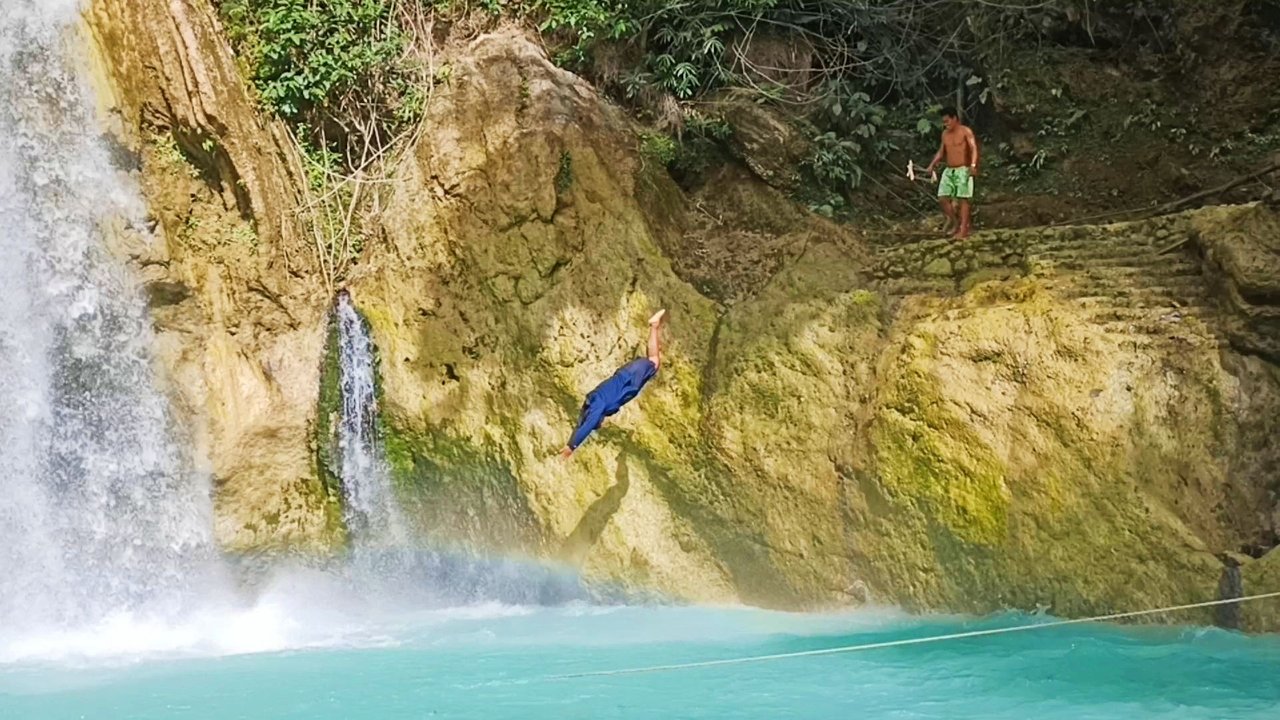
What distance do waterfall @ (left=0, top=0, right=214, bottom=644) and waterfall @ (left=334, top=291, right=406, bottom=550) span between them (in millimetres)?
1117

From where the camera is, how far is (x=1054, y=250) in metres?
8.59

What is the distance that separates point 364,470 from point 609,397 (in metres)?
2.45

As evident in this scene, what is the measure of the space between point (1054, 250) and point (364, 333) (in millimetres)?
5529

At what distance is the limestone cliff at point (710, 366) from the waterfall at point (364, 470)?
6.9 inches

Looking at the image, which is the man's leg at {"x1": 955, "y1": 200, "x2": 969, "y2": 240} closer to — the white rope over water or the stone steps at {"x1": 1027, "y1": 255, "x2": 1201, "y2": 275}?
the stone steps at {"x1": 1027, "y1": 255, "x2": 1201, "y2": 275}

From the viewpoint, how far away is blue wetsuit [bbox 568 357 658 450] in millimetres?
8242

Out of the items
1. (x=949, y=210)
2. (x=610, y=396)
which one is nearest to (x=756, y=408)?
(x=610, y=396)

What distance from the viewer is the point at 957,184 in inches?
379

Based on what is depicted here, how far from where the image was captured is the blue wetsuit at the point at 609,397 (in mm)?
8242

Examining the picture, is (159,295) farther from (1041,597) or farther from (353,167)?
(1041,597)

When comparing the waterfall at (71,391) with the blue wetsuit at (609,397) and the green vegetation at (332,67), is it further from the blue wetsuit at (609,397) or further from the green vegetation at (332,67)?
the blue wetsuit at (609,397)

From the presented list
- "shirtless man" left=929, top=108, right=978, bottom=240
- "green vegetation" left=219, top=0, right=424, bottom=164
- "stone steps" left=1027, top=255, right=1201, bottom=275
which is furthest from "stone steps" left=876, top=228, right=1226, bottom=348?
"green vegetation" left=219, top=0, right=424, bottom=164

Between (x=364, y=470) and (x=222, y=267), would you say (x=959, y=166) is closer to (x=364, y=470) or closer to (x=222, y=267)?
(x=364, y=470)

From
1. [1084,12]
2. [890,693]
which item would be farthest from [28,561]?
[1084,12]
